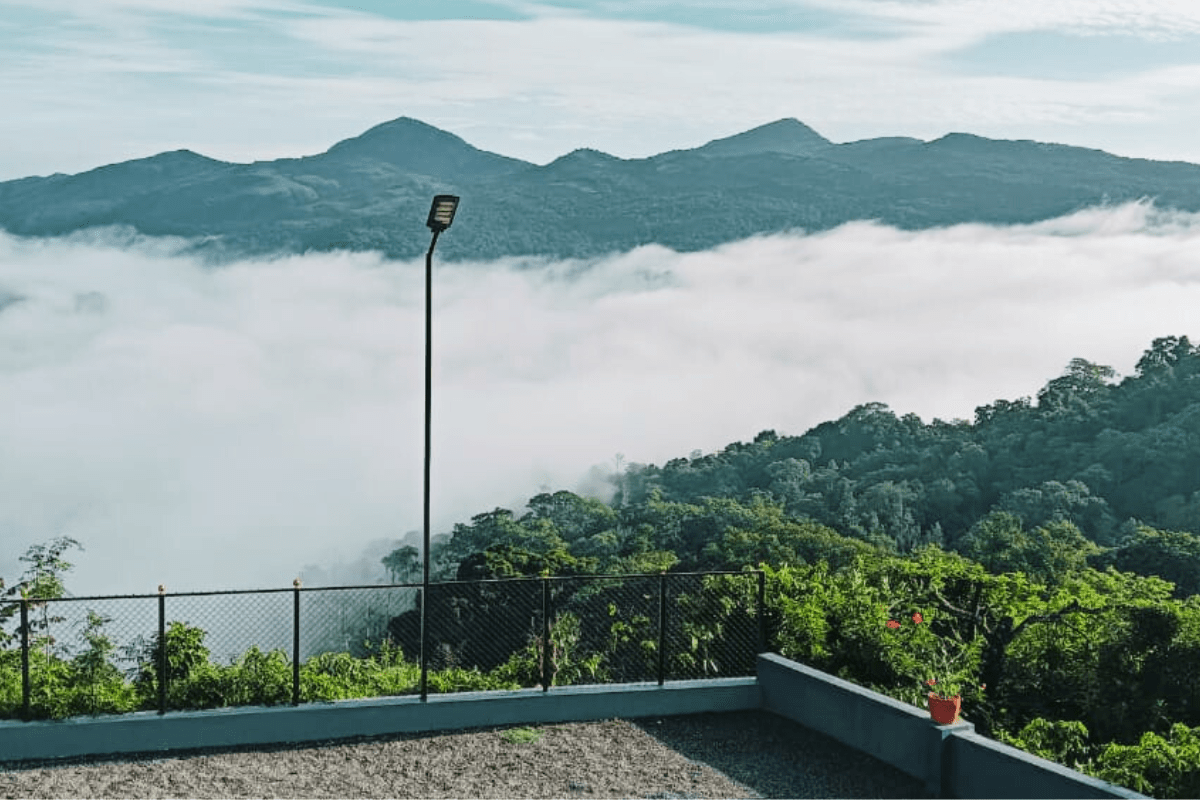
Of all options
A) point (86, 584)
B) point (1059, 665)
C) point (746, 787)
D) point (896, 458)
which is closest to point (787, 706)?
point (746, 787)

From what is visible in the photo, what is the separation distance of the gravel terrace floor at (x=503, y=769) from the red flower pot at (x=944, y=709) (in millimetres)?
576

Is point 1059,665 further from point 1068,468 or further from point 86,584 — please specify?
point 86,584

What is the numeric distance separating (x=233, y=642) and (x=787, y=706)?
19.0 feet

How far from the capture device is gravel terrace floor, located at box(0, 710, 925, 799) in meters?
9.25

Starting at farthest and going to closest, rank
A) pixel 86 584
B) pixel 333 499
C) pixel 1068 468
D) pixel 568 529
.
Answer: pixel 333 499, pixel 86 584, pixel 568 529, pixel 1068 468

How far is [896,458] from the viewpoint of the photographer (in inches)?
3297

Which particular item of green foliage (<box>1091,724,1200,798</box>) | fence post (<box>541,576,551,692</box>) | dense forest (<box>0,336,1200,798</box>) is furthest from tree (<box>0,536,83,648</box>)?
green foliage (<box>1091,724,1200,798</box>)

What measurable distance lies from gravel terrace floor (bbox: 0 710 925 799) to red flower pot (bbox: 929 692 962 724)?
0.58 m

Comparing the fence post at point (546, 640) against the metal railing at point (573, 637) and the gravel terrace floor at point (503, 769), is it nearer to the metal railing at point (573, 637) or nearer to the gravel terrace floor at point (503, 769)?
the metal railing at point (573, 637)

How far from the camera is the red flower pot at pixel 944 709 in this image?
30.7 ft

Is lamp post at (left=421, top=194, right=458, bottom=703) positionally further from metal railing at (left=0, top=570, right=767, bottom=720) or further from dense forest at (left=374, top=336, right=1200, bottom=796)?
dense forest at (left=374, top=336, right=1200, bottom=796)

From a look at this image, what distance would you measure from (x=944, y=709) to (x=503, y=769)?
136 inches

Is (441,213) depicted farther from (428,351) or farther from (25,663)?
(25,663)

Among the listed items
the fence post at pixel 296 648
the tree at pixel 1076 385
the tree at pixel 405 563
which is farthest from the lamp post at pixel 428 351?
the tree at pixel 1076 385
